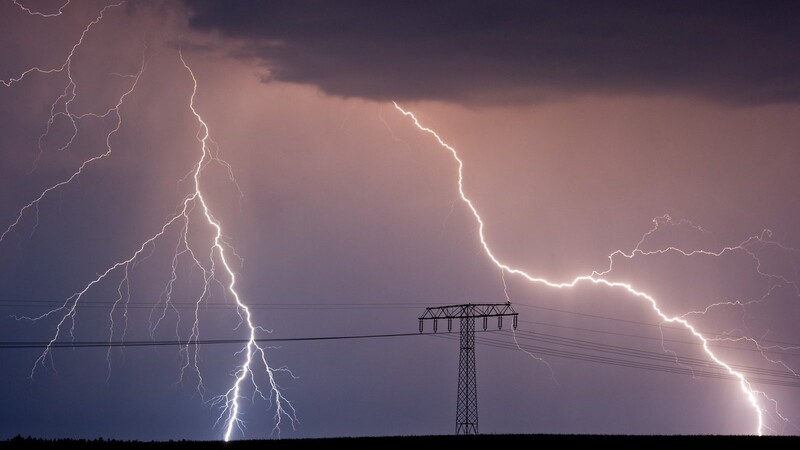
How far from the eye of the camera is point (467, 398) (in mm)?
40969

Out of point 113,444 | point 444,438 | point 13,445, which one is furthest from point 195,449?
point 444,438

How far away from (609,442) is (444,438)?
202 inches

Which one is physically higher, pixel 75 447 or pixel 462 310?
pixel 462 310

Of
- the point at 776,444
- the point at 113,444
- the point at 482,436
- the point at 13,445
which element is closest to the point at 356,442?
the point at 482,436

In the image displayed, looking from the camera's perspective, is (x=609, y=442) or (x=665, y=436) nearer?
(x=609, y=442)

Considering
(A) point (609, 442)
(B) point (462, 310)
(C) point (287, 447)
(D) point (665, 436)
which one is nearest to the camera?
(C) point (287, 447)

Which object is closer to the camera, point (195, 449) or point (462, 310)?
point (195, 449)

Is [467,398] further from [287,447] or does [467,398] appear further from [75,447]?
[75,447]

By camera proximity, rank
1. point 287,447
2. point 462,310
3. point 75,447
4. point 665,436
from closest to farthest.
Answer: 1. point 75,447
2. point 287,447
3. point 665,436
4. point 462,310

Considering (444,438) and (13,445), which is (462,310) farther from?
(13,445)

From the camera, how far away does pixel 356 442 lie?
33.8 m

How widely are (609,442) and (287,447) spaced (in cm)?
996

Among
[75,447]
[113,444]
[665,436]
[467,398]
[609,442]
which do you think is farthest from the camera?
[467,398]

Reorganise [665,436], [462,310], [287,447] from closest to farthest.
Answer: [287,447], [665,436], [462,310]
